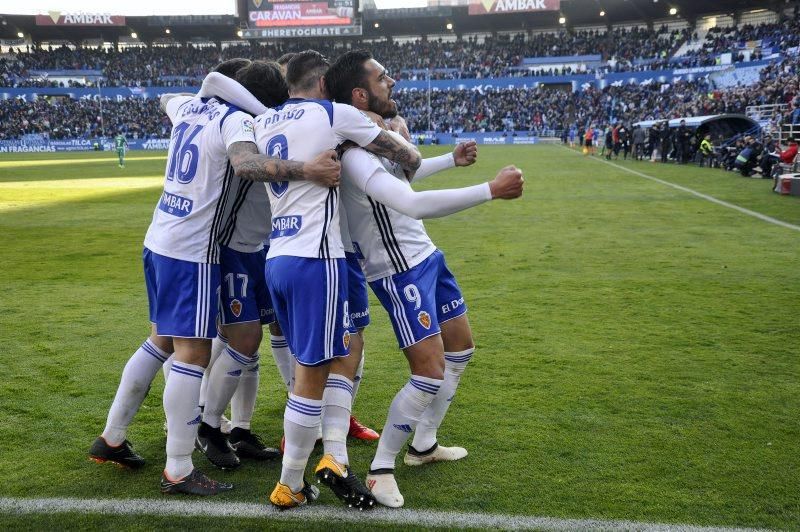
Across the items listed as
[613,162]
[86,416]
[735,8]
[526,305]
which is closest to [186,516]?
[86,416]

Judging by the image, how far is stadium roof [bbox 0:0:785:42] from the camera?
6669cm

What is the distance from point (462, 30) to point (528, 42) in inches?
316

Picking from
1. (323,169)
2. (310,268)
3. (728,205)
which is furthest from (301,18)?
(310,268)

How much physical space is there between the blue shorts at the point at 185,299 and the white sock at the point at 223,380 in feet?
1.50

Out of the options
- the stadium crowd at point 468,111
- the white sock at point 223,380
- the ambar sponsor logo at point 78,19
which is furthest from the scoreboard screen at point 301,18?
the white sock at point 223,380

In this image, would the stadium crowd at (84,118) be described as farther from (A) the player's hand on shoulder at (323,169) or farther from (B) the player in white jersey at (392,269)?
(A) the player's hand on shoulder at (323,169)

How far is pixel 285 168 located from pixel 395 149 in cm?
56

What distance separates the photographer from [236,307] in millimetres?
3955

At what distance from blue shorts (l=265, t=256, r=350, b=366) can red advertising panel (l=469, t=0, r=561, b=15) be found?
6900cm

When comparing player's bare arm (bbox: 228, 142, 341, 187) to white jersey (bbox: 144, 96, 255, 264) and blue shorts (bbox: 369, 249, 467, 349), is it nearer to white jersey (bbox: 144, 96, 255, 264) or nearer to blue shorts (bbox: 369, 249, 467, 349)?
white jersey (bbox: 144, 96, 255, 264)

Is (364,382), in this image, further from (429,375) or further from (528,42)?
(528,42)

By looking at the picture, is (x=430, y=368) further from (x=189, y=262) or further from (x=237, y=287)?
(x=189, y=262)

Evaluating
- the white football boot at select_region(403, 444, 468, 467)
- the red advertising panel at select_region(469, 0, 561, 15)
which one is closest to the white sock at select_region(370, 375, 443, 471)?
the white football boot at select_region(403, 444, 468, 467)

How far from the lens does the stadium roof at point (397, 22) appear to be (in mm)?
66688
